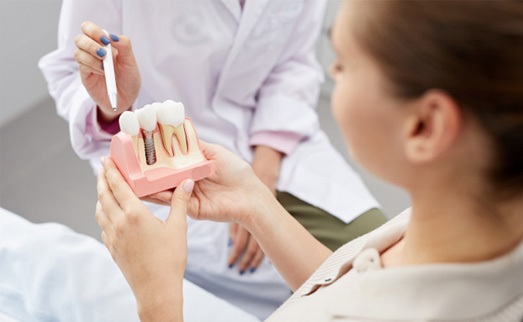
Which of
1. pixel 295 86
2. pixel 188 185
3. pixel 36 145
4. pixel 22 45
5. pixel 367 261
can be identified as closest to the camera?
pixel 367 261

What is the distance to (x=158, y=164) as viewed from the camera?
0.78 metres

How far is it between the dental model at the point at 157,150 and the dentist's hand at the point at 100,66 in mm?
161

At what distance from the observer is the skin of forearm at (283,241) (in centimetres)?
83

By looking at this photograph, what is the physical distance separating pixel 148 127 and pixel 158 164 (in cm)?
5

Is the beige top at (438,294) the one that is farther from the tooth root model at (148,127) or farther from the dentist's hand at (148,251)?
the tooth root model at (148,127)

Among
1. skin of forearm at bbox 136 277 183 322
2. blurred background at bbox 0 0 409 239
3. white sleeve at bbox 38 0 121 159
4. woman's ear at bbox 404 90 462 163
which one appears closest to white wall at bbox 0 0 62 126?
blurred background at bbox 0 0 409 239

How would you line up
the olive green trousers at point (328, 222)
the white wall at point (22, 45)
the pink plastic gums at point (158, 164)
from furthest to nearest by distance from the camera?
1. the white wall at point (22, 45)
2. the olive green trousers at point (328, 222)
3. the pink plastic gums at point (158, 164)

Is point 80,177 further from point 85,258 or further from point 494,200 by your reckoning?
point 494,200

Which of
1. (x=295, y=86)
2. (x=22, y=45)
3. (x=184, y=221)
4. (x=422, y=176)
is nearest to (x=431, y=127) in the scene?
(x=422, y=176)

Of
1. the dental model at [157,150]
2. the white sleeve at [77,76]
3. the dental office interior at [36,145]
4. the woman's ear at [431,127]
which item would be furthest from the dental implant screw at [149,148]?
the dental office interior at [36,145]

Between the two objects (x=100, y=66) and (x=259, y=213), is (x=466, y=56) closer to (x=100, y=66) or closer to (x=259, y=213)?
(x=259, y=213)

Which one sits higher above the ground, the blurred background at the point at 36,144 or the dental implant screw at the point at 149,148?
the dental implant screw at the point at 149,148

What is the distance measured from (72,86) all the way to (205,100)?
24 centimetres

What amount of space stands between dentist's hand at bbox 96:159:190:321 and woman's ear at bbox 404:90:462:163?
0.32 meters
